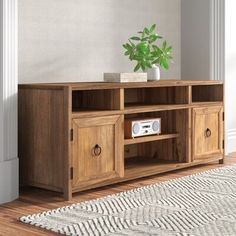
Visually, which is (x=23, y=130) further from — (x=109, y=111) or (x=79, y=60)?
(x=79, y=60)

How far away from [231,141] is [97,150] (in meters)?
1.86

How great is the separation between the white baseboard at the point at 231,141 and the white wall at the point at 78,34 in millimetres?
794

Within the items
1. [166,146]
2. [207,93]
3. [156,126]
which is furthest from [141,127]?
[207,93]

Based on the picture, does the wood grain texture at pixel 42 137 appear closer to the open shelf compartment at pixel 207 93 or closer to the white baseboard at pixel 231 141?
the open shelf compartment at pixel 207 93

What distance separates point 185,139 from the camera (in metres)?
3.65

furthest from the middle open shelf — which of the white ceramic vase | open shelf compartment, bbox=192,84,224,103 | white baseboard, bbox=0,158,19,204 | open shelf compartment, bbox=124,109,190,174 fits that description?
white baseboard, bbox=0,158,19,204

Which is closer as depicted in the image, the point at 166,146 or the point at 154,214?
the point at 154,214

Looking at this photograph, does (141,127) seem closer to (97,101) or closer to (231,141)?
(97,101)

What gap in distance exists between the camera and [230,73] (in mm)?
4461

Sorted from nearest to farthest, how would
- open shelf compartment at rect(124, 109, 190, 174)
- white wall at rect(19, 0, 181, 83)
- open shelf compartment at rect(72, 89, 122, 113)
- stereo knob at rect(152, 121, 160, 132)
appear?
1. open shelf compartment at rect(72, 89, 122, 113)
2. white wall at rect(19, 0, 181, 83)
3. stereo knob at rect(152, 121, 160, 132)
4. open shelf compartment at rect(124, 109, 190, 174)

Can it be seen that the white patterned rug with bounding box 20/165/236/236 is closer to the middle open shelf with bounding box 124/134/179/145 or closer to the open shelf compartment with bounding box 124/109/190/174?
the middle open shelf with bounding box 124/134/179/145

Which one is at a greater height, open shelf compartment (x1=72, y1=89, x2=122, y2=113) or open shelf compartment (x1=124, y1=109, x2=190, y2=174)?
open shelf compartment (x1=72, y1=89, x2=122, y2=113)

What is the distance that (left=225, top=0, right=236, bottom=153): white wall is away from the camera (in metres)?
4.39

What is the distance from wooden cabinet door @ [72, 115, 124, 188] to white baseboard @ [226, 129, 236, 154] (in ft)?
5.16
